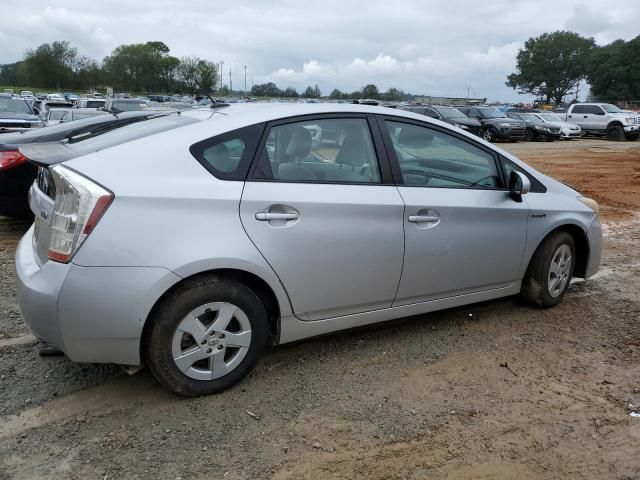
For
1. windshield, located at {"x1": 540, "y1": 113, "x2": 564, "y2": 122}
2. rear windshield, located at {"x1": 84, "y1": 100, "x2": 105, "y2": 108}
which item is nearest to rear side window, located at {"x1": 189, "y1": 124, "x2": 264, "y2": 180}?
rear windshield, located at {"x1": 84, "y1": 100, "x2": 105, "y2": 108}

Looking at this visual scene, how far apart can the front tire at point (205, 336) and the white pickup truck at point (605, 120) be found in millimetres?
30366

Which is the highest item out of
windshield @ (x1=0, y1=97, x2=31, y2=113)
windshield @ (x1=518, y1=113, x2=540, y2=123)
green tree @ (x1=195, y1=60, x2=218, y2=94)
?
green tree @ (x1=195, y1=60, x2=218, y2=94)

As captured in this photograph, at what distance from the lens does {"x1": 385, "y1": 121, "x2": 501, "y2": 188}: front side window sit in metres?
3.78

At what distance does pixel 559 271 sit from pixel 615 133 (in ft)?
93.4

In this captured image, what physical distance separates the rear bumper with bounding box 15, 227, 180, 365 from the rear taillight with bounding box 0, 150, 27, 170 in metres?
3.55

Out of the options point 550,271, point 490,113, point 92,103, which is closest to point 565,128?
point 490,113

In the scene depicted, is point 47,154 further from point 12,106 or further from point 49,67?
point 49,67

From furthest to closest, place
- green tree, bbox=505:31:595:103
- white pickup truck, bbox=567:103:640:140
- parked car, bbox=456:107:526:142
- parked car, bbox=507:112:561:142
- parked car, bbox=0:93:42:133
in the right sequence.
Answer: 1. green tree, bbox=505:31:595:103
2. white pickup truck, bbox=567:103:640:140
3. parked car, bbox=507:112:561:142
4. parked car, bbox=456:107:526:142
5. parked car, bbox=0:93:42:133

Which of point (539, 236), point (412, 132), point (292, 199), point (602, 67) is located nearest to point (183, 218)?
point (292, 199)

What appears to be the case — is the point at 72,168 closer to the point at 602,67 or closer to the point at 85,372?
the point at 85,372

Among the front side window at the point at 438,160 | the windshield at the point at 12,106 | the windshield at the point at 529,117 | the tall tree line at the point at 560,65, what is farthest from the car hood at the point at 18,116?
the tall tree line at the point at 560,65

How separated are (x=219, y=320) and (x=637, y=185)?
12449mm

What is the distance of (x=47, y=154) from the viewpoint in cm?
332

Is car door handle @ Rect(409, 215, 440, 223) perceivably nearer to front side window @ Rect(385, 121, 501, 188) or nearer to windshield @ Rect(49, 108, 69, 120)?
front side window @ Rect(385, 121, 501, 188)
